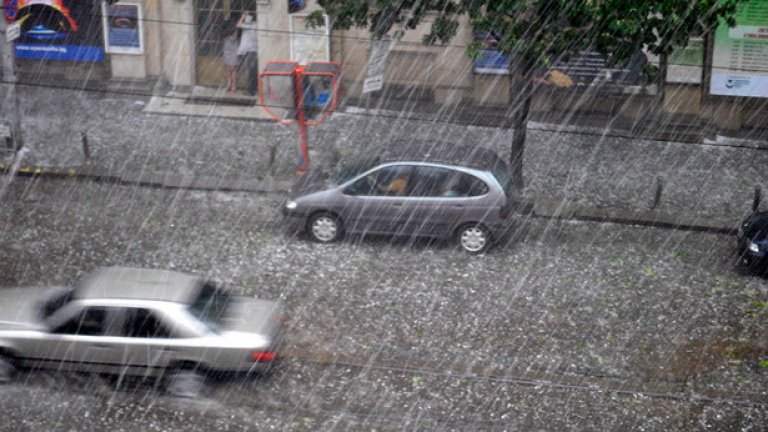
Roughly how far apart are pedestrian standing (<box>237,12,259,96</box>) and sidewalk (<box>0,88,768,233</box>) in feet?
2.58

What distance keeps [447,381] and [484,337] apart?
1311 millimetres

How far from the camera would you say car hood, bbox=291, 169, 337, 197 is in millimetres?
14555

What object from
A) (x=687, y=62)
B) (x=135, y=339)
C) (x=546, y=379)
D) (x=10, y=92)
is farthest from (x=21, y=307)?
(x=687, y=62)

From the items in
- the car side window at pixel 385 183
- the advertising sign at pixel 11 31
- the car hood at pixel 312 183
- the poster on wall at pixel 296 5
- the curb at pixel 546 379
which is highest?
the poster on wall at pixel 296 5

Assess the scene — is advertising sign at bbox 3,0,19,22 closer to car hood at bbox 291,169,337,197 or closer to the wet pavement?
the wet pavement

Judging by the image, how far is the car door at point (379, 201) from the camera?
14.3 meters

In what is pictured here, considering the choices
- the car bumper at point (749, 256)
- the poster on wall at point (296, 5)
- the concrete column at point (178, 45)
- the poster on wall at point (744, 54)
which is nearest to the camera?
the car bumper at point (749, 256)

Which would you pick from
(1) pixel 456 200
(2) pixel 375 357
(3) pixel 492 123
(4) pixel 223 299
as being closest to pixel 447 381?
(2) pixel 375 357

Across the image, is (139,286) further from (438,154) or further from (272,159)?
(272,159)

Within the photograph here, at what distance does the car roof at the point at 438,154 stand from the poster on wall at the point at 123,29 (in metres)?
9.44

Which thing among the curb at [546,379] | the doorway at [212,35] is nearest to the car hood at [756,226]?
the curb at [546,379]

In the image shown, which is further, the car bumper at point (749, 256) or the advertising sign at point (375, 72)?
the advertising sign at point (375, 72)

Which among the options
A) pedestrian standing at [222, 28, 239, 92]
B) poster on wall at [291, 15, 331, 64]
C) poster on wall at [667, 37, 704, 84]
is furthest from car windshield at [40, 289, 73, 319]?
poster on wall at [667, 37, 704, 84]

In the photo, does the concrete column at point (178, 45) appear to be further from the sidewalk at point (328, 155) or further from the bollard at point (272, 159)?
the bollard at point (272, 159)
